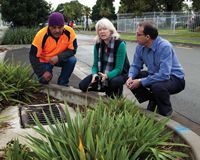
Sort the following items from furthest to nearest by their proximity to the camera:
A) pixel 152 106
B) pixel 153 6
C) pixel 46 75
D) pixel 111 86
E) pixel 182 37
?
pixel 153 6, pixel 182 37, pixel 46 75, pixel 111 86, pixel 152 106

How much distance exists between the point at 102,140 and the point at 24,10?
20.5 meters

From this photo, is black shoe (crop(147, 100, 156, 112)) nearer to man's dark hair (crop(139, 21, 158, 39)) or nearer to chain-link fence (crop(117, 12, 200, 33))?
man's dark hair (crop(139, 21, 158, 39))

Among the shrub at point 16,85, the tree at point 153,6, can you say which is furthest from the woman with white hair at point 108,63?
the tree at point 153,6

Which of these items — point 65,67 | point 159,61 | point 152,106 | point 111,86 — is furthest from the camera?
point 65,67

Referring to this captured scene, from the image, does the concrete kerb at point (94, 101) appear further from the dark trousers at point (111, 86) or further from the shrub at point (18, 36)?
the shrub at point (18, 36)

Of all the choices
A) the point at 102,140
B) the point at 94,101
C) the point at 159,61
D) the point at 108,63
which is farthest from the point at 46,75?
the point at 102,140

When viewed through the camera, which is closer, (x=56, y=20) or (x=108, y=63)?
(x=108, y=63)

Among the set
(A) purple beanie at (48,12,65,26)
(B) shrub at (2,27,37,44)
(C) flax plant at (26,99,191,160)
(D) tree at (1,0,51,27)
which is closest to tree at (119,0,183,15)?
(D) tree at (1,0,51,27)

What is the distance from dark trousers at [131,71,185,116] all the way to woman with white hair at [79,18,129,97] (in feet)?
1.12

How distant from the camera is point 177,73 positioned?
5531 mm

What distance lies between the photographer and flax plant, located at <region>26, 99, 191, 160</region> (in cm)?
310

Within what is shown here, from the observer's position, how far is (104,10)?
75.2 m

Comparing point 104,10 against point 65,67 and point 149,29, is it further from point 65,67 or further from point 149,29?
point 149,29

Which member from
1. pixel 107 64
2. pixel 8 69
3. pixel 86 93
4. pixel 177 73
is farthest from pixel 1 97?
pixel 177 73
